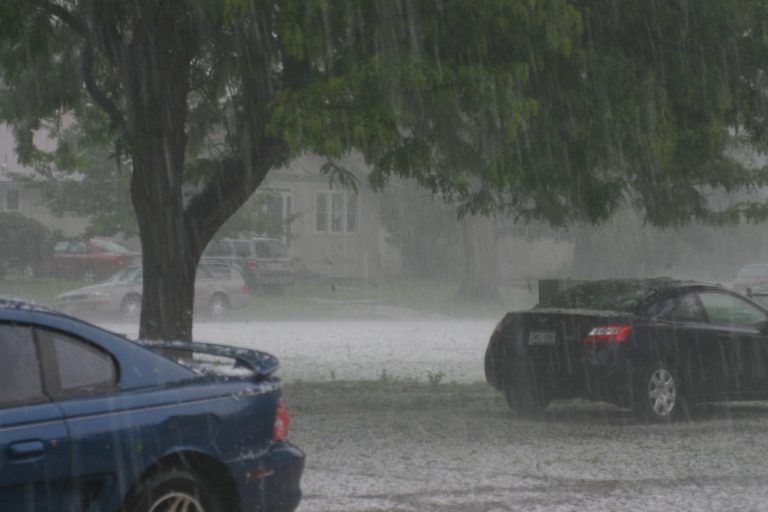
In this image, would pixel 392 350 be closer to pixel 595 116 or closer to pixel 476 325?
pixel 476 325

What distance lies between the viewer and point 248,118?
13758 mm

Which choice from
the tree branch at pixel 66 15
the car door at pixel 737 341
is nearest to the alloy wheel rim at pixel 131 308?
the tree branch at pixel 66 15

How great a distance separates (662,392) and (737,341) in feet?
4.32

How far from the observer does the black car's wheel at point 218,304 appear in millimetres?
33094

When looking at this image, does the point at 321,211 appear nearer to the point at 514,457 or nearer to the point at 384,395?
the point at 384,395

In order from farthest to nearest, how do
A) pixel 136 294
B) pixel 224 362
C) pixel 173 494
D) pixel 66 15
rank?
pixel 136 294 → pixel 66 15 → pixel 224 362 → pixel 173 494

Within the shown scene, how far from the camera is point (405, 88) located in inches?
421

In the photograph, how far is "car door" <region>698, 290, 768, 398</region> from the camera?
13.5 m

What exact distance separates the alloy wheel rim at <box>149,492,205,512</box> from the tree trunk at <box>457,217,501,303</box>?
36.5 meters

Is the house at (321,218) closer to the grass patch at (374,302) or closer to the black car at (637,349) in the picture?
the grass patch at (374,302)

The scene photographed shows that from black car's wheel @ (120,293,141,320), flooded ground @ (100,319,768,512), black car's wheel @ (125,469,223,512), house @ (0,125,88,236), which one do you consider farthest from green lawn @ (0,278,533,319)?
black car's wheel @ (125,469,223,512)

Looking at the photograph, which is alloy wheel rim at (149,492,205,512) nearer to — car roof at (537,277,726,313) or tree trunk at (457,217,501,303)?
car roof at (537,277,726,313)

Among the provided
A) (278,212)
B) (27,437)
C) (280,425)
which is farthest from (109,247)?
(27,437)

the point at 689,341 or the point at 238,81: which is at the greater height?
the point at 238,81
